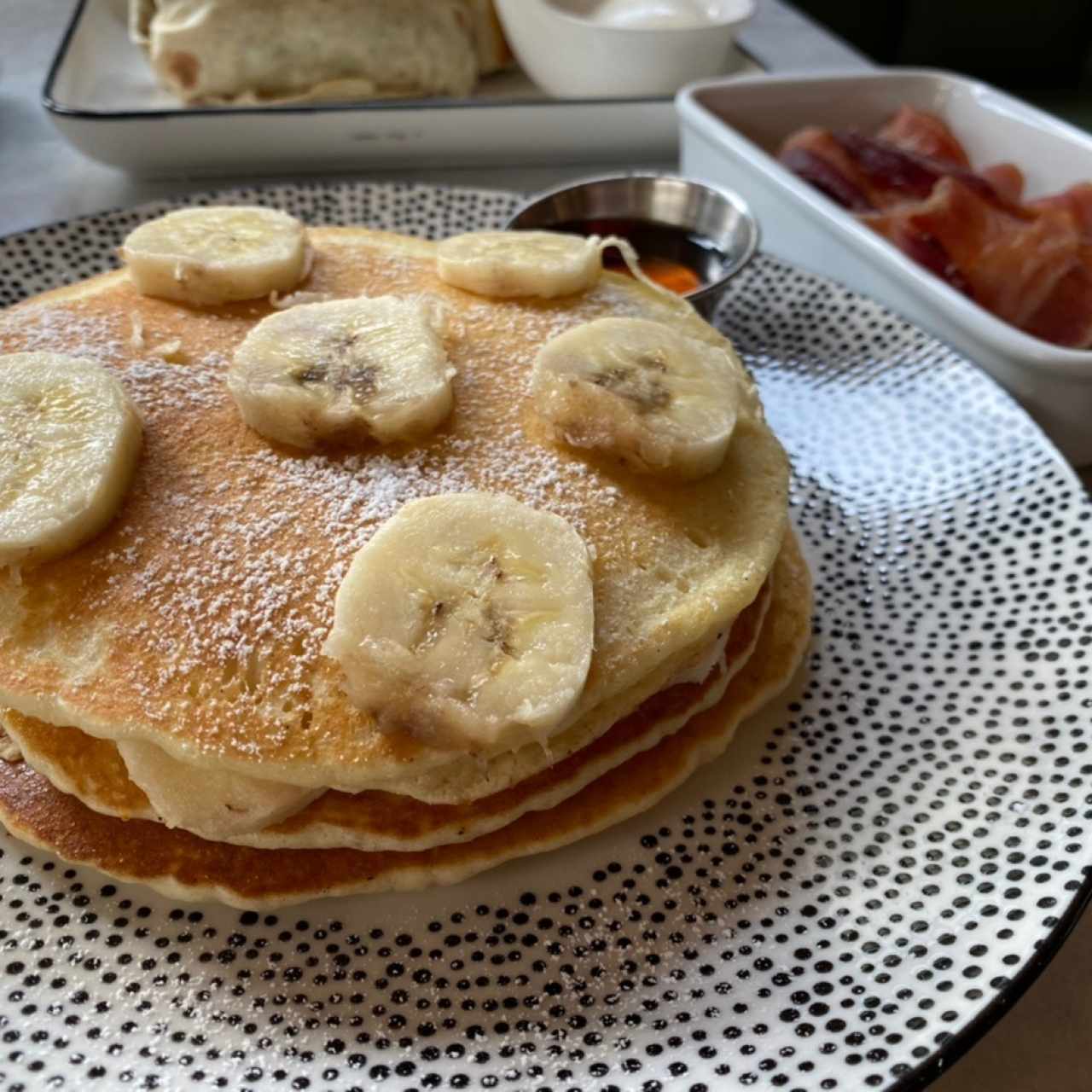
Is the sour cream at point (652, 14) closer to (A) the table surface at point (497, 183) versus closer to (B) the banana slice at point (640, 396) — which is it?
(A) the table surface at point (497, 183)

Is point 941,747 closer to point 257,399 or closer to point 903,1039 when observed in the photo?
point 903,1039

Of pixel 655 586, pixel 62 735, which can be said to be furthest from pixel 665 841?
pixel 62 735

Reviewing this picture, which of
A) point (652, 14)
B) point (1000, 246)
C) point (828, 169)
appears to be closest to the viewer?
point (1000, 246)

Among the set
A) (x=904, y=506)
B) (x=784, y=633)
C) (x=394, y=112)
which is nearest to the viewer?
(x=784, y=633)

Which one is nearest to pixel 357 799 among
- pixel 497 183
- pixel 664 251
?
pixel 664 251

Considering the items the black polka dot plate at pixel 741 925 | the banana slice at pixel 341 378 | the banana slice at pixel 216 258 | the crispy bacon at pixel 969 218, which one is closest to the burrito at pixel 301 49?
the crispy bacon at pixel 969 218

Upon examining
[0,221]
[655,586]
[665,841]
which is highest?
[655,586]

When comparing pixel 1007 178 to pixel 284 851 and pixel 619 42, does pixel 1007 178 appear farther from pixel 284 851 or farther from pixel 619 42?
pixel 284 851
